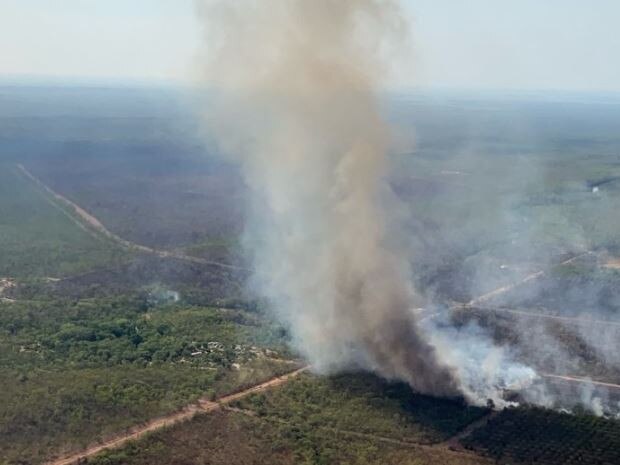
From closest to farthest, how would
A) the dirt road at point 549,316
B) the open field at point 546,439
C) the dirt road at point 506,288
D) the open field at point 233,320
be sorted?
the open field at point 546,439 → the open field at point 233,320 → the dirt road at point 549,316 → the dirt road at point 506,288

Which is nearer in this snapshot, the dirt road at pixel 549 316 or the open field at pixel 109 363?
the open field at pixel 109 363

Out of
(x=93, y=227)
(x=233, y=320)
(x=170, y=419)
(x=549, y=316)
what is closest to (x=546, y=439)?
(x=170, y=419)

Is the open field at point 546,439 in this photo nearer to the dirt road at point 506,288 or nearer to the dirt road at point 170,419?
the dirt road at point 170,419

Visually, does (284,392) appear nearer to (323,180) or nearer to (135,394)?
(135,394)

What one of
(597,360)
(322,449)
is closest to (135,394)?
(322,449)

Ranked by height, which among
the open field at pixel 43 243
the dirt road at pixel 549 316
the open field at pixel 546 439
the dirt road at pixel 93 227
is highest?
the dirt road at pixel 549 316

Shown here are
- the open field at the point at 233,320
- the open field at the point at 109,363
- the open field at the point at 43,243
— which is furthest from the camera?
the open field at the point at 43,243

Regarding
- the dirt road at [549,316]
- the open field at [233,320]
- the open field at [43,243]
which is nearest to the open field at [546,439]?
the open field at [233,320]

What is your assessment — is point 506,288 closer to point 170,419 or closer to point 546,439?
point 546,439
